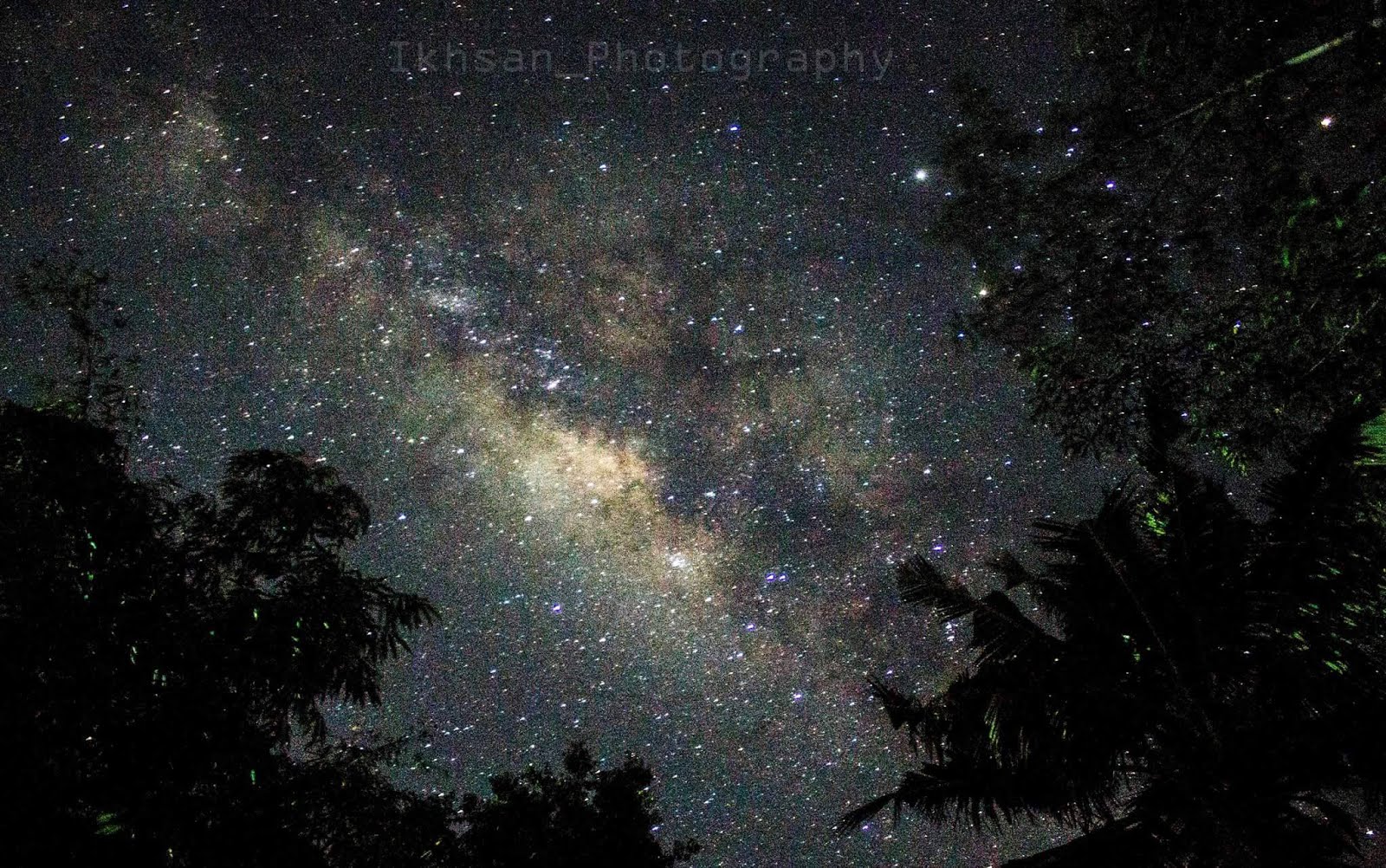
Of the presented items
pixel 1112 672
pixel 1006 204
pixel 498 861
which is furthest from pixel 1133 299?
pixel 498 861

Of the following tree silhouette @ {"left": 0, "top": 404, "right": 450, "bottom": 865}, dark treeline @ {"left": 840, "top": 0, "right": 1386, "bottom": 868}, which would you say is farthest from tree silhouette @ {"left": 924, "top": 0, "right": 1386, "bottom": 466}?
tree silhouette @ {"left": 0, "top": 404, "right": 450, "bottom": 865}

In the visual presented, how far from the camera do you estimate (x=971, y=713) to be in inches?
250

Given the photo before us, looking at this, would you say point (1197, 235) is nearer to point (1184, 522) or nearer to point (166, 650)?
point (1184, 522)

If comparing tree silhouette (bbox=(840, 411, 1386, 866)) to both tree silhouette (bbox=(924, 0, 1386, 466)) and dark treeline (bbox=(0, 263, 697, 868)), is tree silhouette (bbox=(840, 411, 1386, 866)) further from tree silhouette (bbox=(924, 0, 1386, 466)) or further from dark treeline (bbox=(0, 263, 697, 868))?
dark treeline (bbox=(0, 263, 697, 868))

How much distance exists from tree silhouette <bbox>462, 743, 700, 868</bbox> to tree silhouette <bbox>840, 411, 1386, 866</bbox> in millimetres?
6874

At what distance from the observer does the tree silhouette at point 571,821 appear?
1132 cm

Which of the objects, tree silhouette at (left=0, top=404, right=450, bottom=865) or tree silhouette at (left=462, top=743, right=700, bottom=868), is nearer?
tree silhouette at (left=0, top=404, right=450, bottom=865)

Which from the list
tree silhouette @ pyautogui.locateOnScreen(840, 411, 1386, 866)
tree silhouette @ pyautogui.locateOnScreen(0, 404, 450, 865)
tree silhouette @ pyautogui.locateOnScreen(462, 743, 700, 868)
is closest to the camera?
tree silhouette @ pyautogui.locateOnScreen(0, 404, 450, 865)

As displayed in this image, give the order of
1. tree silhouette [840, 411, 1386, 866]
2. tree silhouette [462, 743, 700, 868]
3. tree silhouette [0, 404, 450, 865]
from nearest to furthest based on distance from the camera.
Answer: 1. tree silhouette [0, 404, 450, 865]
2. tree silhouette [840, 411, 1386, 866]
3. tree silhouette [462, 743, 700, 868]

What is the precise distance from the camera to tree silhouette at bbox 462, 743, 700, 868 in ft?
37.1

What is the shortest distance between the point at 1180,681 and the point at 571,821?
918 cm

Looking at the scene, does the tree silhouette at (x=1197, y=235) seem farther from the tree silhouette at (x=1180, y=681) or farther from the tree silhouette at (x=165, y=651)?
the tree silhouette at (x=165, y=651)

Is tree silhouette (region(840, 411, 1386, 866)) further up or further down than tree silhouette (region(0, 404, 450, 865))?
further down

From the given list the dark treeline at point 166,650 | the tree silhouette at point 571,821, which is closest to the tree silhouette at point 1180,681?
the dark treeline at point 166,650
